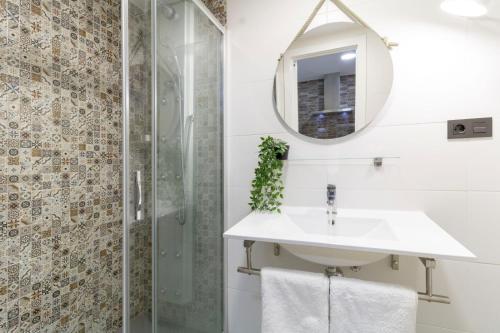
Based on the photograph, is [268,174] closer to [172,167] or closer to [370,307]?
[172,167]

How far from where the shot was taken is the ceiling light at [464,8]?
1.05 metres

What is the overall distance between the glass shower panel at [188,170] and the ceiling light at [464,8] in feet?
3.66

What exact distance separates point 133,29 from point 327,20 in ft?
3.10

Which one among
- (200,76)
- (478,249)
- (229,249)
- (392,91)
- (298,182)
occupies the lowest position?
(229,249)

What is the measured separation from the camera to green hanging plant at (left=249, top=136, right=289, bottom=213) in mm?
1265

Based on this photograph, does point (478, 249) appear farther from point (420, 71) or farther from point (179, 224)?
point (179, 224)

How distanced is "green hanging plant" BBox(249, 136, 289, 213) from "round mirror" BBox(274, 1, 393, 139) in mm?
151

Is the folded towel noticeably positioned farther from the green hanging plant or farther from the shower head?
the shower head

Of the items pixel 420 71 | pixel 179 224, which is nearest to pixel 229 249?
pixel 179 224

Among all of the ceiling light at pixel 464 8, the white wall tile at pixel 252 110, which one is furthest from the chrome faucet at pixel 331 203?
the ceiling light at pixel 464 8

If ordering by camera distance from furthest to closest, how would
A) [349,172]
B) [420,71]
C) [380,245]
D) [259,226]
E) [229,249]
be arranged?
[229,249] → [349,172] → [420,71] → [259,226] → [380,245]

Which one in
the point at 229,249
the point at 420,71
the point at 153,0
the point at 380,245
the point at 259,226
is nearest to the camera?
the point at 380,245

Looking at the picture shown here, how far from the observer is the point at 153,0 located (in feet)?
3.00

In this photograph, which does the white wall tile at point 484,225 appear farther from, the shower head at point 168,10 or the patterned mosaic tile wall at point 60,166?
the patterned mosaic tile wall at point 60,166
